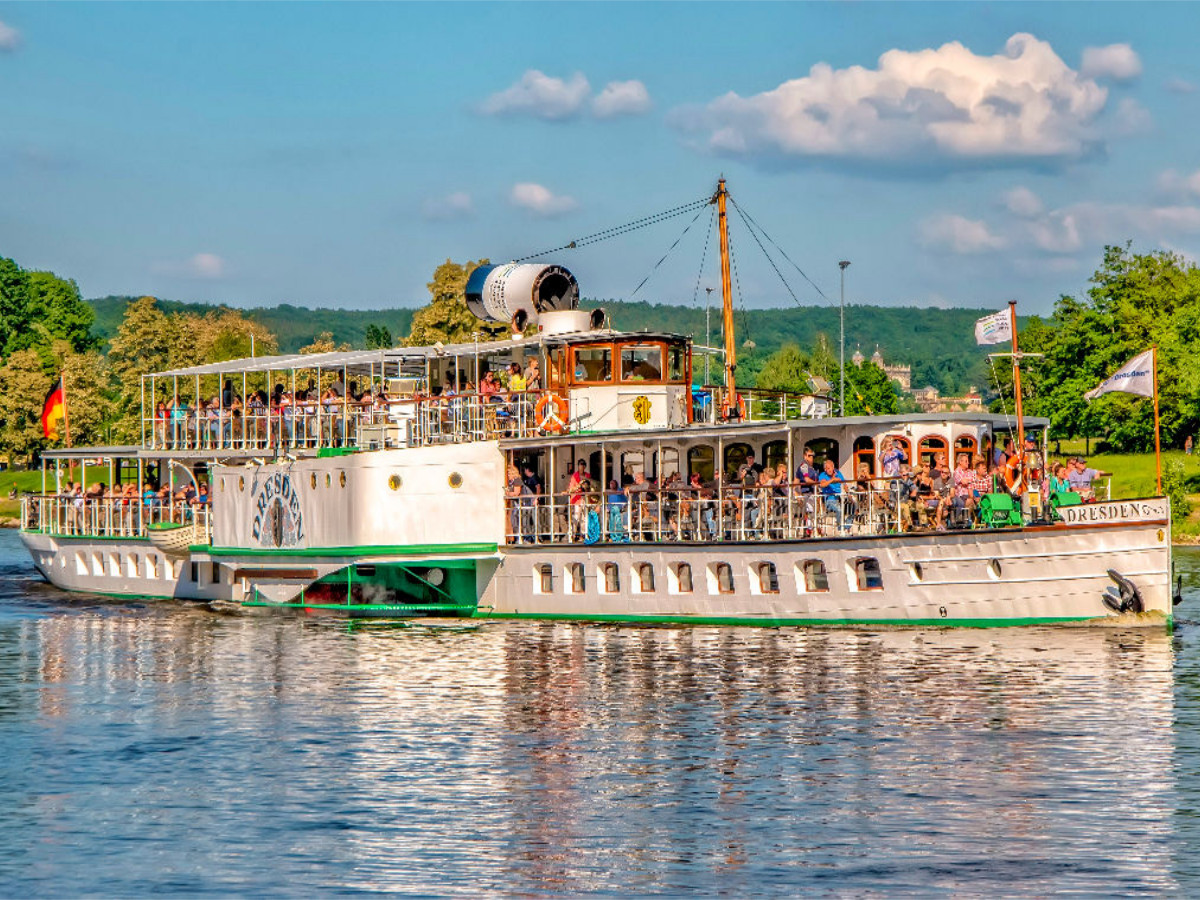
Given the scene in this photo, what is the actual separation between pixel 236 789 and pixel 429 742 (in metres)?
4.15

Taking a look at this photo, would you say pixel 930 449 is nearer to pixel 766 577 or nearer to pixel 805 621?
pixel 766 577

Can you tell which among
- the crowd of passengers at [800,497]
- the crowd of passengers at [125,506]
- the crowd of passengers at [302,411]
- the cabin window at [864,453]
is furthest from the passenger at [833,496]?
the crowd of passengers at [125,506]

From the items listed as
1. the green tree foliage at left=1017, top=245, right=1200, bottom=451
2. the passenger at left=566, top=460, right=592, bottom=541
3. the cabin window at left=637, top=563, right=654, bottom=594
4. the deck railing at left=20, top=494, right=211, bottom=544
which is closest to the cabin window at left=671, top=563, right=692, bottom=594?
the cabin window at left=637, top=563, right=654, bottom=594

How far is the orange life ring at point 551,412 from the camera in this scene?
4544 centimetres

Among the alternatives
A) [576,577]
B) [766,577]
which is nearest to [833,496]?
[766,577]

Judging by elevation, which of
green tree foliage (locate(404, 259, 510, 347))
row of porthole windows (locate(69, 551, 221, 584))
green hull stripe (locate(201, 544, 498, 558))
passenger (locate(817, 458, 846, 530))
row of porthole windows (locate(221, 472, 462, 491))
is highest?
green tree foliage (locate(404, 259, 510, 347))

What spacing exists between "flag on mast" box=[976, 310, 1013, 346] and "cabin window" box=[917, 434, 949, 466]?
283 centimetres

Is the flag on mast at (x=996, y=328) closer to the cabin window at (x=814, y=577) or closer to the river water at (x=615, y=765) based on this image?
the cabin window at (x=814, y=577)

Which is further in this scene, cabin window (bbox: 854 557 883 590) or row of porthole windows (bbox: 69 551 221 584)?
row of porthole windows (bbox: 69 551 221 584)

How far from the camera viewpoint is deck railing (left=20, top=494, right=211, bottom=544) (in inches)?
2099

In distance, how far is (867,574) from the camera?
4047cm

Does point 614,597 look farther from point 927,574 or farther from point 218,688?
point 218,688

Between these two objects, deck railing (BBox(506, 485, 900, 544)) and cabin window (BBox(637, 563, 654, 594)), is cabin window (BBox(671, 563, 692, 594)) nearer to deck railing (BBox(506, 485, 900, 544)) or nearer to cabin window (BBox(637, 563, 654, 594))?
cabin window (BBox(637, 563, 654, 594))

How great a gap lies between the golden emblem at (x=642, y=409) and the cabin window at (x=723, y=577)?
18.1ft
